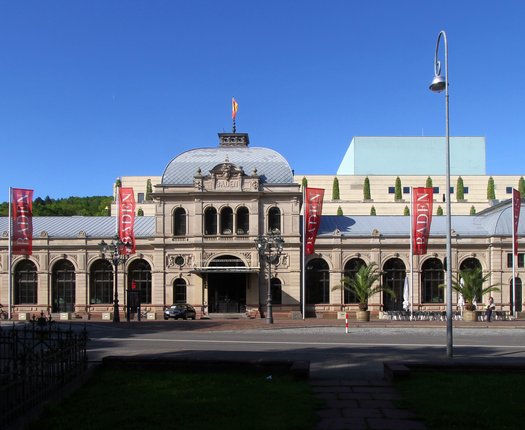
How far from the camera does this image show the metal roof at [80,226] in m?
58.0

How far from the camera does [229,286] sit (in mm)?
54531

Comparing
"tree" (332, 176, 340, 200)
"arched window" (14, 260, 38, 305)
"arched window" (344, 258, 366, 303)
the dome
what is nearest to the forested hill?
"tree" (332, 176, 340, 200)

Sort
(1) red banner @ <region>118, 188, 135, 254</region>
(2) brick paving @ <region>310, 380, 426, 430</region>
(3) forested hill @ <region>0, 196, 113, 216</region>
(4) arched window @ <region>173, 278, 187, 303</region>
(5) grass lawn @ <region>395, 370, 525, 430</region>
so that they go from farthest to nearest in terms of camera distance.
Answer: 1. (3) forested hill @ <region>0, 196, 113, 216</region>
2. (4) arched window @ <region>173, 278, 187, 303</region>
3. (1) red banner @ <region>118, 188, 135, 254</region>
4. (5) grass lawn @ <region>395, 370, 525, 430</region>
5. (2) brick paving @ <region>310, 380, 426, 430</region>

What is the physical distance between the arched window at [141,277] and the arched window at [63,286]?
5.18 metres

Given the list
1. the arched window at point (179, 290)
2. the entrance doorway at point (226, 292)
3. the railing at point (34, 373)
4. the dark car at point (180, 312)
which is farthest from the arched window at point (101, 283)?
the railing at point (34, 373)

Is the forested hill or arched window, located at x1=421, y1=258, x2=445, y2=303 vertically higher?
the forested hill

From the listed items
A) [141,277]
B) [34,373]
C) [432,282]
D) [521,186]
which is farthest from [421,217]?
[521,186]

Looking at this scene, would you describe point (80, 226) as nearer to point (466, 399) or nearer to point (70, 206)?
point (466, 399)

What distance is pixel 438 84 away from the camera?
2056 centimetres

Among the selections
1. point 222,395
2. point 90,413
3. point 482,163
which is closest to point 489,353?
point 222,395

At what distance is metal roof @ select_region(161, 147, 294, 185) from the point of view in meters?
55.2

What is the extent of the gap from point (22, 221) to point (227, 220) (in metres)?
17.4

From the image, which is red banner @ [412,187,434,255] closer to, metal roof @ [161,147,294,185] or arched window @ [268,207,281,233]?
metal roof @ [161,147,294,185]

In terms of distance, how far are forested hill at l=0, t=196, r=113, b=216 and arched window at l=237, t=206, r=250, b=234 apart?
174 ft
